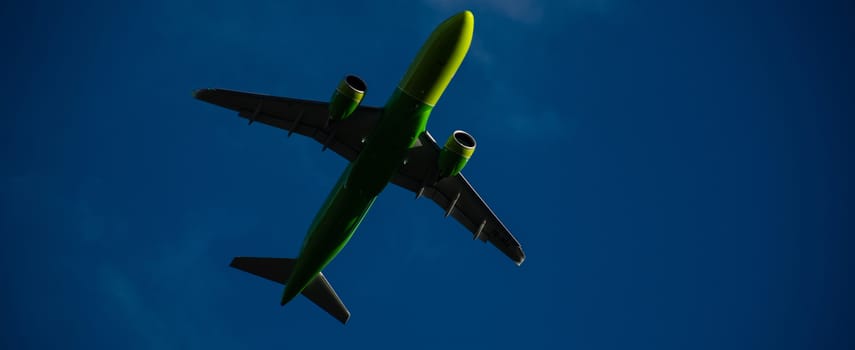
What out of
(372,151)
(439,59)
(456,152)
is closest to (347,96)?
(372,151)

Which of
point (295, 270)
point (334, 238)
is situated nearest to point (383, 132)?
point (334, 238)

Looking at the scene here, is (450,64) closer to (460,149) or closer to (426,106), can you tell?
(426,106)

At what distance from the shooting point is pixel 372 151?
1059 inches

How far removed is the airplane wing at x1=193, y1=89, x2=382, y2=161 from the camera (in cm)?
2907

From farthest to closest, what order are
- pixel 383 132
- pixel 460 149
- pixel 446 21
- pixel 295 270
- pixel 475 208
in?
pixel 475 208
pixel 295 270
pixel 460 149
pixel 383 132
pixel 446 21

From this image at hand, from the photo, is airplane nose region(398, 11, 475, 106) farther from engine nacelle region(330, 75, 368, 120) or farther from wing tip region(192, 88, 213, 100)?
wing tip region(192, 88, 213, 100)

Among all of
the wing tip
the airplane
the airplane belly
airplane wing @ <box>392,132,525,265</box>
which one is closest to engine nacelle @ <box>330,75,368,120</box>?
the airplane

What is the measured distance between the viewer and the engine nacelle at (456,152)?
2850 cm

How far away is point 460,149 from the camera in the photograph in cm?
2844

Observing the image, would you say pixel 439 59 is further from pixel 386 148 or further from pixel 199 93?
pixel 199 93

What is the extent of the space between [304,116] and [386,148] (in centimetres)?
533

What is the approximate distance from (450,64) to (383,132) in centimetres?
379

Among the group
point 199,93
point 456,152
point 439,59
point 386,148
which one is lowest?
point 199,93

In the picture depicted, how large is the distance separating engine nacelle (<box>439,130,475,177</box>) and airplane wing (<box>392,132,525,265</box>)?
1.43 metres
